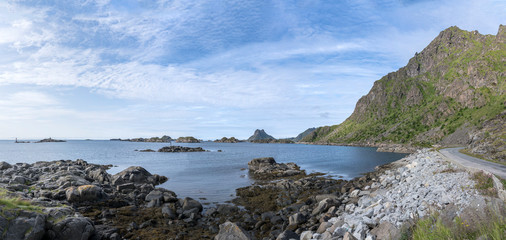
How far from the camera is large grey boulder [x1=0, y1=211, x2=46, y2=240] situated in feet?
49.6

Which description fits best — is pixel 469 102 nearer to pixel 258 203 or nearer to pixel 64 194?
pixel 258 203

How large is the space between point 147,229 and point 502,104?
162847 millimetres

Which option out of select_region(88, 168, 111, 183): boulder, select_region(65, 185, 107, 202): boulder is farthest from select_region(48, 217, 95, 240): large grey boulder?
select_region(88, 168, 111, 183): boulder

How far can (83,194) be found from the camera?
95.1 ft

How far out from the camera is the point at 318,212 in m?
22.7

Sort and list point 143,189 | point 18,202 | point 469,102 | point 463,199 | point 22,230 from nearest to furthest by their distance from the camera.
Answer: point 463,199, point 22,230, point 18,202, point 143,189, point 469,102

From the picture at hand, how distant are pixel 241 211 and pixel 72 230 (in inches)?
581

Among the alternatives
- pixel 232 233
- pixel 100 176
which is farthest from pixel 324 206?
pixel 100 176

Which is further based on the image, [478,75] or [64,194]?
[478,75]

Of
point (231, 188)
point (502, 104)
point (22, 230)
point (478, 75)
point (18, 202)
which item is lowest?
point (231, 188)

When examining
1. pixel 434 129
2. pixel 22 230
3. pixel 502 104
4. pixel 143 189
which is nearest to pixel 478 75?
pixel 434 129

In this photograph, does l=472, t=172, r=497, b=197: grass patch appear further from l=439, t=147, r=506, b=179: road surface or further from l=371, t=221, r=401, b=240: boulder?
l=371, t=221, r=401, b=240: boulder

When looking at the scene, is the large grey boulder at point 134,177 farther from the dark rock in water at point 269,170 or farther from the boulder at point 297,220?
the boulder at point 297,220

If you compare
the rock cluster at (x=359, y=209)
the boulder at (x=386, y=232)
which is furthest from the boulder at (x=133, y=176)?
the boulder at (x=386, y=232)
